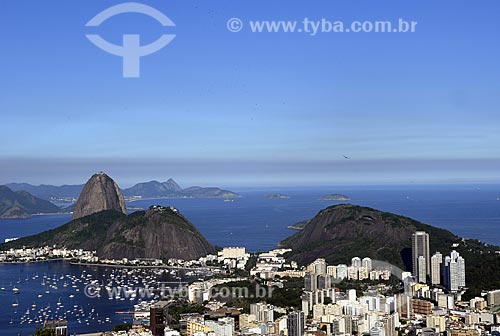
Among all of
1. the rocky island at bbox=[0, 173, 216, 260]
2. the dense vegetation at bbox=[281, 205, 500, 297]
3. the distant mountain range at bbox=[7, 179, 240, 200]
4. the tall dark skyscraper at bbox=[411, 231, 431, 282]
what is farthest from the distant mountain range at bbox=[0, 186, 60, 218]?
the tall dark skyscraper at bbox=[411, 231, 431, 282]

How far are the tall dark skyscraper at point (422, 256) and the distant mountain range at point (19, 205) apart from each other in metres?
38.2

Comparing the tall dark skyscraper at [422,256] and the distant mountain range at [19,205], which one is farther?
the distant mountain range at [19,205]

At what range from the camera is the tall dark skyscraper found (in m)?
15.2

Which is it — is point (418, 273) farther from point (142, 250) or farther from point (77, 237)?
point (77, 237)

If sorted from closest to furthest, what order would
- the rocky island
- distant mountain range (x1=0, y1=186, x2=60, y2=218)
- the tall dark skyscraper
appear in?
1. the tall dark skyscraper
2. the rocky island
3. distant mountain range (x1=0, y1=186, x2=60, y2=218)

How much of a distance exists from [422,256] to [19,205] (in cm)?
4140

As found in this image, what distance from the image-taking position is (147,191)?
244ft

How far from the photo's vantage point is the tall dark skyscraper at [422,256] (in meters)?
15.2

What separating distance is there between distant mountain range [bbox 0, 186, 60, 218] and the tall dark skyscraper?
125 ft

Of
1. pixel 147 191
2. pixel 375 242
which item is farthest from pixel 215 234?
pixel 147 191

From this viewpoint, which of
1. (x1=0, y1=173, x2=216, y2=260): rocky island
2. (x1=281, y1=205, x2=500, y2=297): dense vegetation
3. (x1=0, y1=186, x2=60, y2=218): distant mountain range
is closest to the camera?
(x1=281, y1=205, x2=500, y2=297): dense vegetation

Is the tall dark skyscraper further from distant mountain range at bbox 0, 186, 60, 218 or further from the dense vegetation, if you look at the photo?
distant mountain range at bbox 0, 186, 60, 218

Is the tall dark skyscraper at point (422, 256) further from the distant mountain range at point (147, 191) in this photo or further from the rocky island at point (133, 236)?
the distant mountain range at point (147, 191)

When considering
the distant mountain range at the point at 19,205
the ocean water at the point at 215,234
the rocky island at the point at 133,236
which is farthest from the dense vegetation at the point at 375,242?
the distant mountain range at the point at 19,205
